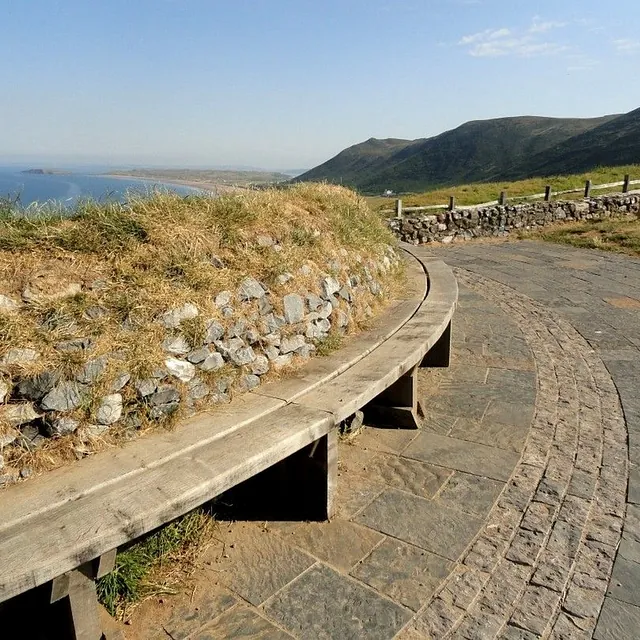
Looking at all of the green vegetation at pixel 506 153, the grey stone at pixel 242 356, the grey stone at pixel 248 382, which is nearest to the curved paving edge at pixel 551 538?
the grey stone at pixel 248 382

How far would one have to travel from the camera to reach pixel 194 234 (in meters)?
3.21

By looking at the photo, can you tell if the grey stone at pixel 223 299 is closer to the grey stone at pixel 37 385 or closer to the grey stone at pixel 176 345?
the grey stone at pixel 176 345

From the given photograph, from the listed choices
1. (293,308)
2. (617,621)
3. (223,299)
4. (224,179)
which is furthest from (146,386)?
(224,179)

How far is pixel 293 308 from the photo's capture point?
3371mm

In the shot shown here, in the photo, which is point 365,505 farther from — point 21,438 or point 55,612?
point 21,438

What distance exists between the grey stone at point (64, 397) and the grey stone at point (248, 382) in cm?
85

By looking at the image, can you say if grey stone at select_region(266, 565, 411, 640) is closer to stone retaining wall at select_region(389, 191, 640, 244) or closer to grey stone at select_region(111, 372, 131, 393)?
grey stone at select_region(111, 372, 131, 393)

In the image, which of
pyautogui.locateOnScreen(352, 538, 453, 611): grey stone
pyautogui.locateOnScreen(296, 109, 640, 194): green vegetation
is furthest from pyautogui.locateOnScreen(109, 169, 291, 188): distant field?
pyautogui.locateOnScreen(296, 109, 640, 194): green vegetation

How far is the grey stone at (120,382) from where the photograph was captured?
2.41 meters

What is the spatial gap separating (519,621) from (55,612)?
1.91m

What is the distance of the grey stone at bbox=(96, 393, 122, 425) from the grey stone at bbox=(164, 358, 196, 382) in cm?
28

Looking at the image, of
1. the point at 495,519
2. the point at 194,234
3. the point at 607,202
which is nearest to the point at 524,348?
the point at 495,519

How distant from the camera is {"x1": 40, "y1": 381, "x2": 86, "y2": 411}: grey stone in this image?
2207mm

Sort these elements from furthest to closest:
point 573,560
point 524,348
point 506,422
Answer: point 524,348, point 506,422, point 573,560
